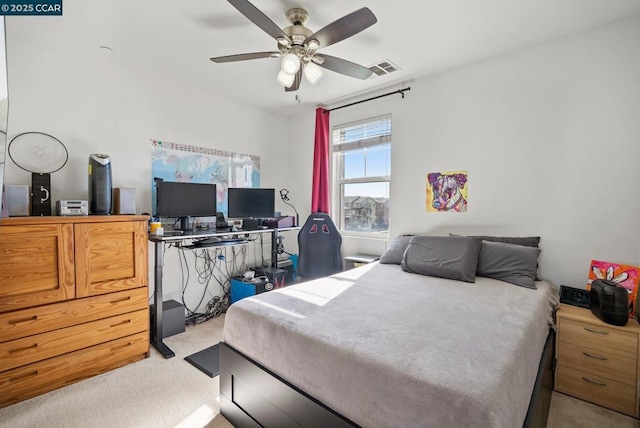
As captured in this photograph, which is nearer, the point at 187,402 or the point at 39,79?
the point at 187,402

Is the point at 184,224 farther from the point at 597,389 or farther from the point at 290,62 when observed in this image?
the point at 597,389

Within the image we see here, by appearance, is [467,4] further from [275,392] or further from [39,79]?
[39,79]

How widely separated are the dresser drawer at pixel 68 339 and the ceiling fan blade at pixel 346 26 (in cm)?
250

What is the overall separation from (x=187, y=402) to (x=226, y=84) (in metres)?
2.97

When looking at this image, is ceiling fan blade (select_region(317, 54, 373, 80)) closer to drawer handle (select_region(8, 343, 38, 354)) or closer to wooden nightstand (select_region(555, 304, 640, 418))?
wooden nightstand (select_region(555, 304, 640, 418))

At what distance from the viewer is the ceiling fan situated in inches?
64.4

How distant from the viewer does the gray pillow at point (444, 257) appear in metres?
2.28

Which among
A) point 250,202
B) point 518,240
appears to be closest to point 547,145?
point 518,240

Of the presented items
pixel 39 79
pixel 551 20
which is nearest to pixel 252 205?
pixel 39 79

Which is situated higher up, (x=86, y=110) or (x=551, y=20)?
(x=551, y=20)

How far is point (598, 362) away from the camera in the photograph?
6.07 ft

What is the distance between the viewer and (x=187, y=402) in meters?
1.85

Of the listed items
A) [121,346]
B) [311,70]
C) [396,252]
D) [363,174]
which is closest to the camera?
[311,70]

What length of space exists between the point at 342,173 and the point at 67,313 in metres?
3.14
